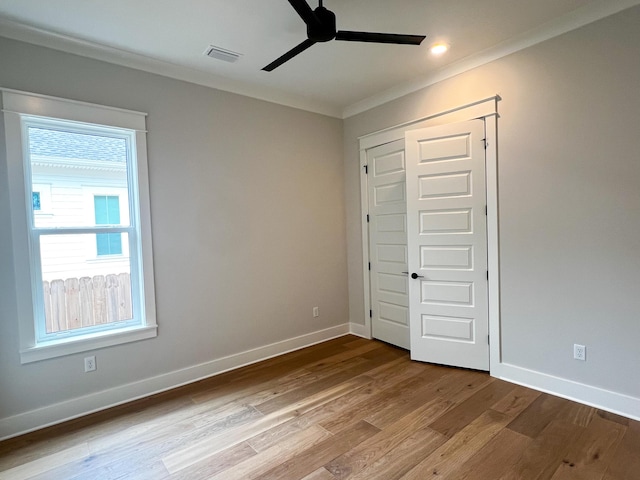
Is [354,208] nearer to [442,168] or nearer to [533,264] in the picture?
[442,168]

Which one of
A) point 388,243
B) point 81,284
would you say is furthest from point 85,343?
point 388,243

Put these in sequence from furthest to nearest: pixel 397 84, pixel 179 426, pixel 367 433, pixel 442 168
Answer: pixel 397 84, pixel 442 168, pixel 179 426, pixel 367 433

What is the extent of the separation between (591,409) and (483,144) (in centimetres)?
220

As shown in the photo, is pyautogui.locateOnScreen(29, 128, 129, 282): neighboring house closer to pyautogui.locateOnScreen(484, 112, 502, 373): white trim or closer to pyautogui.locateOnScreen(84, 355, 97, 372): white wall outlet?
pyautogui.locateOnScreen(84, 355, 97, 372): white wall outlet

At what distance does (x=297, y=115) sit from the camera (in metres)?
3.74

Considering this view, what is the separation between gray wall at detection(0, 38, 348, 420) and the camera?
2369mm

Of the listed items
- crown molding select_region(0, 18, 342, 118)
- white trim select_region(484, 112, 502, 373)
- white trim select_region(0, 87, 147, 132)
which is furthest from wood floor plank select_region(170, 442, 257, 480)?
crown molding select_region(0, 18, 342, 118)

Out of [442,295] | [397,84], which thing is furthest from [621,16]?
[442,295]

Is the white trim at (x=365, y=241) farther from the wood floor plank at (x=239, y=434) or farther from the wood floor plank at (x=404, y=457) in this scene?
the wood floor plank at (x=404, y=457)

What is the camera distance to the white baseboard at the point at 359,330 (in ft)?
13.3

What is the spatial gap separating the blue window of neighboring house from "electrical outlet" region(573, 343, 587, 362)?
373cm

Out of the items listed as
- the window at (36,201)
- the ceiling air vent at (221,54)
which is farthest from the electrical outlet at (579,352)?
the window at (36,201)

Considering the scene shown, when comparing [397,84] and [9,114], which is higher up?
[397,84]

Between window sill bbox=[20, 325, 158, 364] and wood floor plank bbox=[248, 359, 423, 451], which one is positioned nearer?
wood floor plank bbox=[248, 359, 423, 451]
